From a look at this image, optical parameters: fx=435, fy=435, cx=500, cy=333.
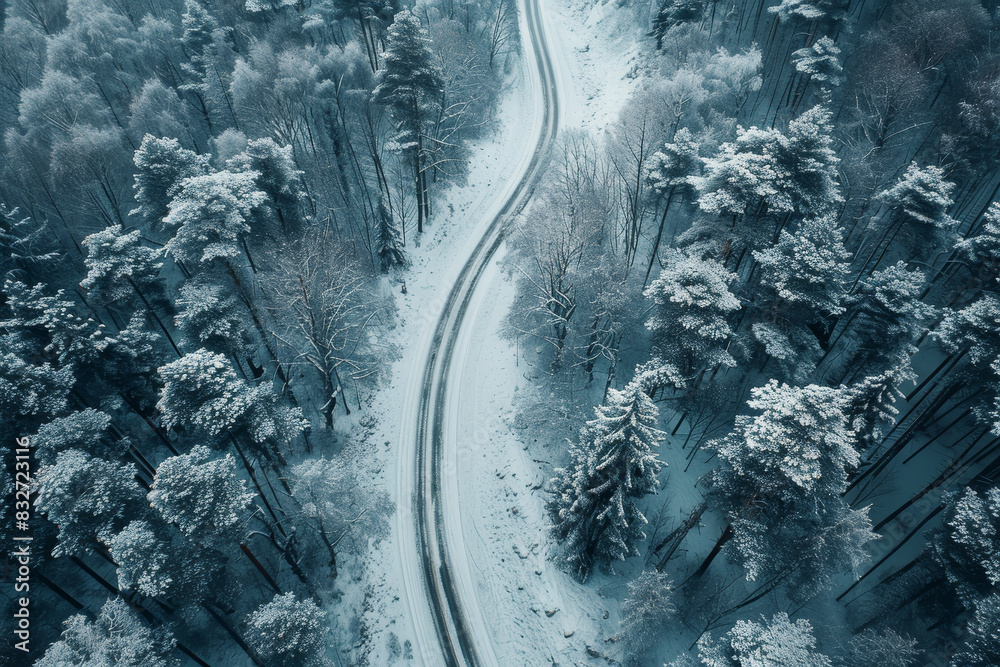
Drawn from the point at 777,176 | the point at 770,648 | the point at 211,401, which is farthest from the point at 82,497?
the point at 777,176

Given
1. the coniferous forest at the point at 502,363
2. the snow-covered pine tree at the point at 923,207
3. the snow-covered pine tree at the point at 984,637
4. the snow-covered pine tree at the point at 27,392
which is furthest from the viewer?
the snow-covered pine tree at the point at 923,207

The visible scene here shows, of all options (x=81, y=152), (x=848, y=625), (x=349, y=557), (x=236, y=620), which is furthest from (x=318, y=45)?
(x=848, y=625)

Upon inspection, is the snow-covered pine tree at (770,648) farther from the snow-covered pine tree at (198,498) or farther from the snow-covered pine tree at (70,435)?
the snow-covered pine tree at (70,435)

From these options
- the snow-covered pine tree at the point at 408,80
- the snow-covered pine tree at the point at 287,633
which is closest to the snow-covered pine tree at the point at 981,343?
the snow-covered pine tree at the point at 287,633

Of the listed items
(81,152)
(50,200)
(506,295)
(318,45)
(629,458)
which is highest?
(318,45)

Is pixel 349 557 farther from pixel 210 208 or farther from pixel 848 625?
pixel 848 625
